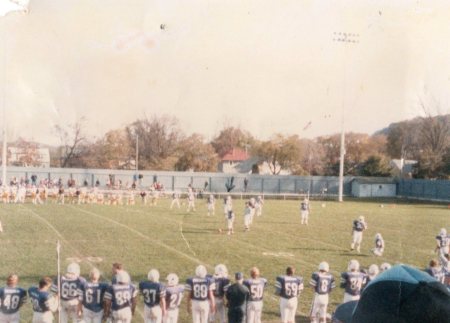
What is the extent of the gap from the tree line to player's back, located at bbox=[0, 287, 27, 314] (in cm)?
6016

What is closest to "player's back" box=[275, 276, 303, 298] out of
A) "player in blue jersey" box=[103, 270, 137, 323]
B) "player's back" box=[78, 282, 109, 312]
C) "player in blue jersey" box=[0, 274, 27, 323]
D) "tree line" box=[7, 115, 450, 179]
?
"player in blue jersey" box=[103, 270, 137, 323]

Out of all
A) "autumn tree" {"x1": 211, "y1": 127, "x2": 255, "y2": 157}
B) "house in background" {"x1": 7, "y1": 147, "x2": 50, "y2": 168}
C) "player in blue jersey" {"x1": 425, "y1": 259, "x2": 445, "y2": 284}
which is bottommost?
"player in blue jersey" {"x1": 425, "y1": 259, "x2": 445, "y2": 284}

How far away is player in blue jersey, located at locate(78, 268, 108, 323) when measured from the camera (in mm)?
9438

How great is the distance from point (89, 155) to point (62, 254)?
5631cm

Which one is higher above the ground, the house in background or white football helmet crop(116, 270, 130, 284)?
the house in background

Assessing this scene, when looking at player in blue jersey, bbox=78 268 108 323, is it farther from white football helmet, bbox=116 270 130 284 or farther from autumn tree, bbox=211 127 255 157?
autumn tree, bbox=211 127 255 157

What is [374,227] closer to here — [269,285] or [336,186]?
[269,285]

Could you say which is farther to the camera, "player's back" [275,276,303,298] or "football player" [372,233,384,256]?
"football player" [372,233,384,256]

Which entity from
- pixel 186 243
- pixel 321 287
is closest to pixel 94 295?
pixel 321 287

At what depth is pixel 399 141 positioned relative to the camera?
80000 mm

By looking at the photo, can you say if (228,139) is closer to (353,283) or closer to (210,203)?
(210,203)

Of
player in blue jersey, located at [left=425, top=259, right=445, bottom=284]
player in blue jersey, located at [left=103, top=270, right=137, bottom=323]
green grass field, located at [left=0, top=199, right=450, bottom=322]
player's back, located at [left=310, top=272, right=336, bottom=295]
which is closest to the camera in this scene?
player in blue jersey, located at [left=103, top=270, right=137, bottom=323]

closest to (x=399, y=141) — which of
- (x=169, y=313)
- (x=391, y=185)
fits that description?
(x=391, y=185)

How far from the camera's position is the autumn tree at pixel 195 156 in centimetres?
7369
